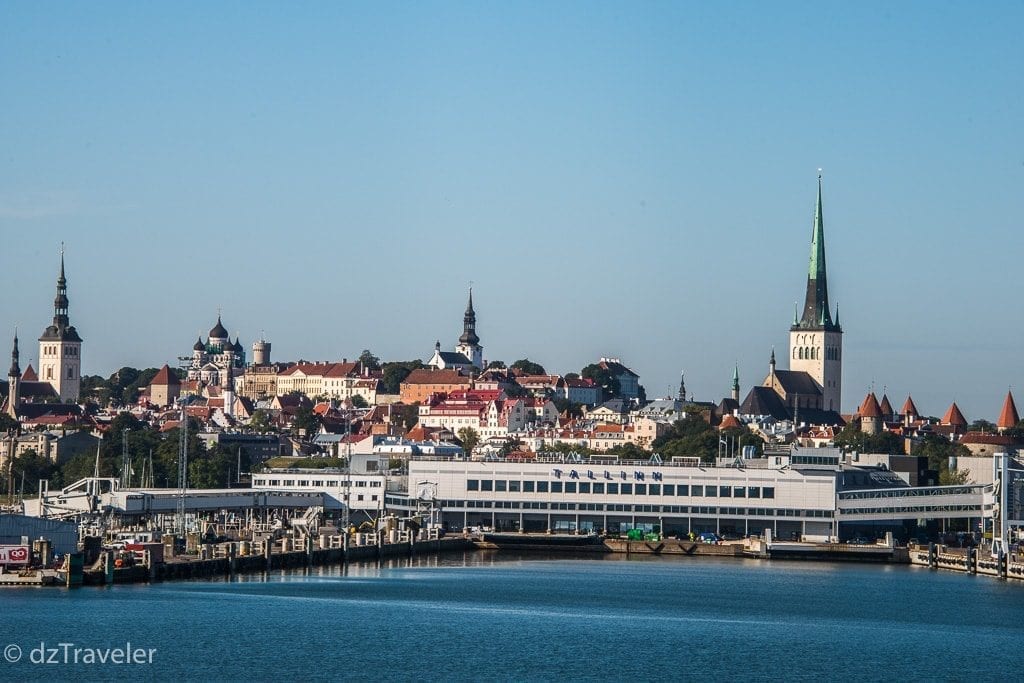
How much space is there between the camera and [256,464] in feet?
424

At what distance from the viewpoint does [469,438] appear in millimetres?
147875

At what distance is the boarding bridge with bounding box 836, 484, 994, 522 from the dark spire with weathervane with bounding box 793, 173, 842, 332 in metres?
85.5

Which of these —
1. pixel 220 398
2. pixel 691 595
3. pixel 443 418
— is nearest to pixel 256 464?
pixel 443 418

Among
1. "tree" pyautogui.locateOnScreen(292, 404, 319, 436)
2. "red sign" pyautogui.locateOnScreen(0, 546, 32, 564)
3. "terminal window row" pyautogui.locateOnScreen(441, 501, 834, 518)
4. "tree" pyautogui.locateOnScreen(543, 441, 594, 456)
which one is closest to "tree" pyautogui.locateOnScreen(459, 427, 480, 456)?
"tree" pyautogui.locateOnScreen(543, 441, 594, 456)

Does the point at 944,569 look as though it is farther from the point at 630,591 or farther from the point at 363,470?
the point at 363,470

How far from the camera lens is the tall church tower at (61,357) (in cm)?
17912

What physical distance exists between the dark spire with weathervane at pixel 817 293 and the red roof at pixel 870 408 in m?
17.9

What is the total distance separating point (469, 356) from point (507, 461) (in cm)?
11422

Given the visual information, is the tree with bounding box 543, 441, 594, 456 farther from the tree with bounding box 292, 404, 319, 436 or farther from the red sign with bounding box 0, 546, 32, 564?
the red sign with bounding box 0, 546, 32, 564

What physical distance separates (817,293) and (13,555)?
404ft

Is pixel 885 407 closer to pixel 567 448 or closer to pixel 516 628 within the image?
pixel 567 448

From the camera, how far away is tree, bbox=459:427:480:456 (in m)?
142

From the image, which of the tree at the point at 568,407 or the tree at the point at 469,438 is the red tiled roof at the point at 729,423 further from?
the tree at the point at 568,407

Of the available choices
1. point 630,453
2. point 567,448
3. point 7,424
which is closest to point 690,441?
point 630,453
